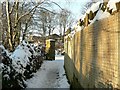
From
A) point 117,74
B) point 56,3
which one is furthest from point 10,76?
point 56,3

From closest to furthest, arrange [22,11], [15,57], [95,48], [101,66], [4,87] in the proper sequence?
[101,66], [95,48], [4,87], [15,57], [22,11]

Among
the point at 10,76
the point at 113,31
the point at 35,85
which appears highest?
the point at 113,31

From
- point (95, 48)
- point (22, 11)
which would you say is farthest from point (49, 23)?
point (95, 48)

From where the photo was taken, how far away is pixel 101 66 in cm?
525

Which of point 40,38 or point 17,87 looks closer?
point 17,87

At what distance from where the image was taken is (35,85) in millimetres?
12977

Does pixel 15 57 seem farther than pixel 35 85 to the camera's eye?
No

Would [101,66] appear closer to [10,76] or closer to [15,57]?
[10,76]

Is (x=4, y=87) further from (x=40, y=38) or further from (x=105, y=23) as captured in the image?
(x=40, y=38)

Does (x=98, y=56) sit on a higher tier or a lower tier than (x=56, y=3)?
lower

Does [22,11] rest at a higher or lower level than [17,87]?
higher

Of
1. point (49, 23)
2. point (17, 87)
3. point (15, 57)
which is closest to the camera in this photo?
point (17, 87)

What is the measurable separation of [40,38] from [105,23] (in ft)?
138

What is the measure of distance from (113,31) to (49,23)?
50.9 meters
